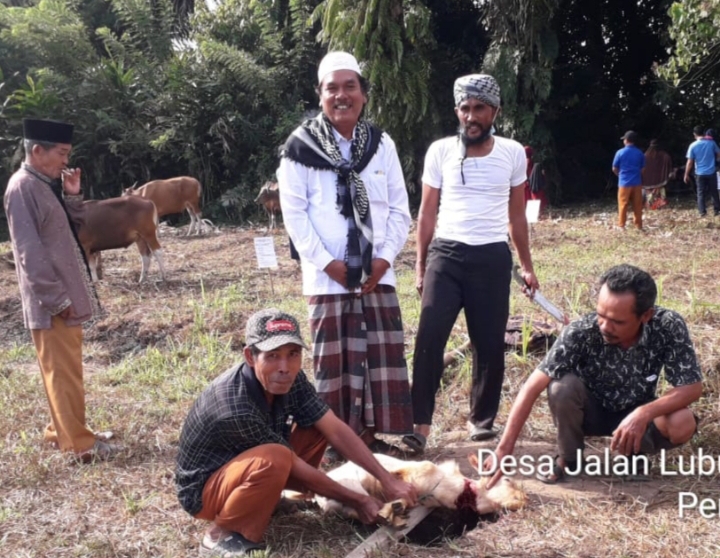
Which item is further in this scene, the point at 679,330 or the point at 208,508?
Answer: the point at 679,330

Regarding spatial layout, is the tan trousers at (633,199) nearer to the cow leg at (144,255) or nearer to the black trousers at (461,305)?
the cow leg at (144,255)

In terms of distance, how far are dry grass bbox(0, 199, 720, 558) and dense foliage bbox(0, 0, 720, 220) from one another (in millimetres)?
6207

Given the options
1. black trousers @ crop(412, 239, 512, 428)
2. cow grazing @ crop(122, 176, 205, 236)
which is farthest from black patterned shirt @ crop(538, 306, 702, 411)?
cow grazing @ crop(122, 176, 205, 236)

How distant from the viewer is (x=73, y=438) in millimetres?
3865

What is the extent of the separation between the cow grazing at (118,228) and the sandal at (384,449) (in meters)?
6.03

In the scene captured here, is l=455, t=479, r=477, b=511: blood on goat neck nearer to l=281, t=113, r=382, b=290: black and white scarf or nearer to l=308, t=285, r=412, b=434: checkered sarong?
l=308, t=285, r=412, b=434: checkered sarong

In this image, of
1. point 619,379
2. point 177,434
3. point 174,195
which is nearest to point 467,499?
point 619,379

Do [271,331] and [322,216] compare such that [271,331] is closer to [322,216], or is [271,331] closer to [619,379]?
[322,216]

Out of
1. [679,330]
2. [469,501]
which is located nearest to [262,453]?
[469,501]

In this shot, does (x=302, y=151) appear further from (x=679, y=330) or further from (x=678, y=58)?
(x=678, y=58)

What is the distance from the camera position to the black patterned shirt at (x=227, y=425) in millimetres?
2822

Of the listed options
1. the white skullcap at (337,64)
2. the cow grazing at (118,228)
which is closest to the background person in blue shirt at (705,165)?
the cow grazing at (118,228)

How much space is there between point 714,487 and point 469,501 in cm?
108

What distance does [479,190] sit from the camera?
12.3 ft
